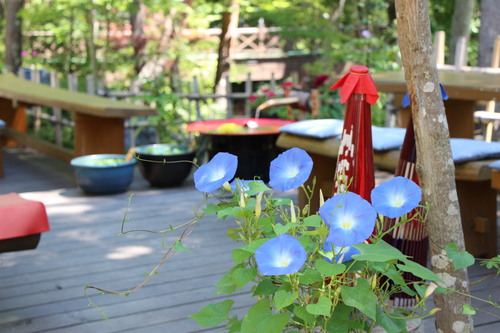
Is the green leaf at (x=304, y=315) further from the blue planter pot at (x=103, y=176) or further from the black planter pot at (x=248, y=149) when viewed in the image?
the blue planter pot at (x=103, y=176)

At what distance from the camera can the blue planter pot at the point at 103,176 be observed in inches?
222

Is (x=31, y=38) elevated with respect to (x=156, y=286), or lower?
elevated

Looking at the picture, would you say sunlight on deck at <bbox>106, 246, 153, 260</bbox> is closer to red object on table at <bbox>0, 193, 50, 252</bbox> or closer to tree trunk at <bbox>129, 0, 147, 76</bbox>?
red object on table at <bbox>0, 193, 50, 252</bbox>

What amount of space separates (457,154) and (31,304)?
2120 mm

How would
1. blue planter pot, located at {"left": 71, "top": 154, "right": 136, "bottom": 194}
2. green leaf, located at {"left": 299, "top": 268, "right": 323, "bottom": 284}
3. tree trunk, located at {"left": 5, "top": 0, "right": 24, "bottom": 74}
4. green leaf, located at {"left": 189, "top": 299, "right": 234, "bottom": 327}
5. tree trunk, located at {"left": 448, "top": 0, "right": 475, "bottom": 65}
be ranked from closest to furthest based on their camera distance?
green leaf, located at {"left": 299, "top": 268, "right": 323, "bottom": 284} → green leaf, located at {"left": 189, "top": 299, "right": 234, "bottom": 327} → blue planter pot, located at {"left": 71, "top": 154, "right": 136, "bottom": 194} → tree trunk, located at {"left": 448, "top": 0, "right": 475, "bottom": 65} → tree trunk, located at {"left": 5, "top": 0, "right": 24, "bottom": 74}

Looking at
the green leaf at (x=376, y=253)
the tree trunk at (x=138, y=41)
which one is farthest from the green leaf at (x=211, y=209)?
the tree trunk at (x=138, y=41)

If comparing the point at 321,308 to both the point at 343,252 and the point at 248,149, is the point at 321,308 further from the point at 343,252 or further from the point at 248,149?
the point at 248,149

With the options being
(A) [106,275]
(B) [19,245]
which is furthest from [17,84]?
(B) [19,245]

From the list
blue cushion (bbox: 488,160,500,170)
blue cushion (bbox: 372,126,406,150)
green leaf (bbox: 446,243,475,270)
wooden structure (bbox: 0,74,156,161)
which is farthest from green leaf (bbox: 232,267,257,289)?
wooden structure (bbox: 0,74,156,161)

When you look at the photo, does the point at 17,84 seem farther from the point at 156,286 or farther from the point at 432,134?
the point at 432,134

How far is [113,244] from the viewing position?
4.33 metres

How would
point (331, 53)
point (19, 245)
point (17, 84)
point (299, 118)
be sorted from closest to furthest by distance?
1. point (19, 245)
2. point (299, 118)
3. point (17, 84)
4. point (331, 53)

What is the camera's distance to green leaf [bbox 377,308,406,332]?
1.62m

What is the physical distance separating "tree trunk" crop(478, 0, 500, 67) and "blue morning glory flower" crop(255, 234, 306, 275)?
7469 mm
